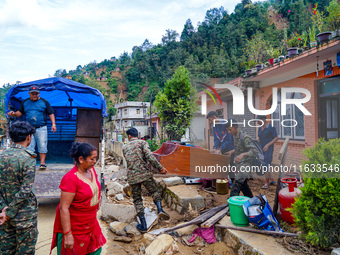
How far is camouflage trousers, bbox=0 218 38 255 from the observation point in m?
2.23

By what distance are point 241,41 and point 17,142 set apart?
47113 millimetres

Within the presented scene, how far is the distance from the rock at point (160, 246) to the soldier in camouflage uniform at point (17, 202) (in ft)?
5.61

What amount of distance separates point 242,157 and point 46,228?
3.83 metres

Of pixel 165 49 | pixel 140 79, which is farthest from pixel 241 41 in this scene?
pixel 140 79

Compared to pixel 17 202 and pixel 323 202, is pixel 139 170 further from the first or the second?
pixel 323 202

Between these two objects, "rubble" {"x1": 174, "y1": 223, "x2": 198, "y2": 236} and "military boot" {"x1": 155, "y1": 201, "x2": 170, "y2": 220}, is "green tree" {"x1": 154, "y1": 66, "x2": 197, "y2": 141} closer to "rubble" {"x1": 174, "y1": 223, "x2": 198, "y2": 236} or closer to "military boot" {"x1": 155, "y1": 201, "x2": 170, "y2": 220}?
"military boot" {"x1": 155, "y1": 201, "x2": 170, "y2": 220}

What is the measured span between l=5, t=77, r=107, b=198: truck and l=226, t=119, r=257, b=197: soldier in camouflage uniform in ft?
10.4

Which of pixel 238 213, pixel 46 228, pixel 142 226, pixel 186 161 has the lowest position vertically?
pixel 46 228

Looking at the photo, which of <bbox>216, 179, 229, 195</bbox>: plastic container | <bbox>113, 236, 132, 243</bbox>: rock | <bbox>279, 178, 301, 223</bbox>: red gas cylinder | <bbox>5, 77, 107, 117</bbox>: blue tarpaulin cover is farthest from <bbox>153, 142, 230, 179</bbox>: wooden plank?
<bbox>5, 77, 107, 117</bbox>: blue tarpaulin cover

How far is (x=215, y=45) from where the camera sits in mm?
49031

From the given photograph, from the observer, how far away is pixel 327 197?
254cm

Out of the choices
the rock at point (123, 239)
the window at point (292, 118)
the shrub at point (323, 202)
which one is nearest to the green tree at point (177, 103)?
the window at point (292, 118)

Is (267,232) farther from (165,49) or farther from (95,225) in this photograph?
(165,49)

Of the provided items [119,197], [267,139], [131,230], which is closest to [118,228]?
[131,230]
